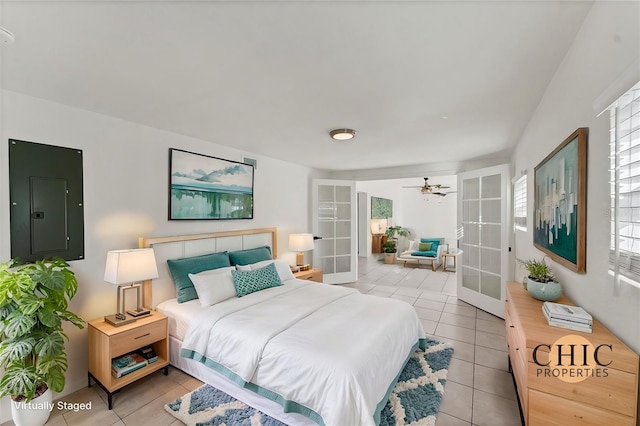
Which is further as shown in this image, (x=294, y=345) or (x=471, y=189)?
(x=471, y=189)

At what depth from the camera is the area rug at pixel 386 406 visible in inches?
74.5

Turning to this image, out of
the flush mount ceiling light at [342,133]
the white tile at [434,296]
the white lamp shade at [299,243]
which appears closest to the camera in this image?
the flush mount ceiling light at [342,133]

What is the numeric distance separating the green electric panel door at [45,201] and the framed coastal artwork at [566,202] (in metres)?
3.58

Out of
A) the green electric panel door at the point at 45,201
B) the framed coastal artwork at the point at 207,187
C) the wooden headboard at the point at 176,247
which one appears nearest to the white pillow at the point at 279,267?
the wooden headboard at the point at 176,247

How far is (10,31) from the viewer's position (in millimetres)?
1371

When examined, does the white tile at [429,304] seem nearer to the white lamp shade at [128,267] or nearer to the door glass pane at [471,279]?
the door glass pane at [471,279]

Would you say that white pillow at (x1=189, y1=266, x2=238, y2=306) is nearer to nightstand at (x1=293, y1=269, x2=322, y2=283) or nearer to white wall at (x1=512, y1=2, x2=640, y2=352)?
nightstand at (x1=293, y1=269, x2=322, y2=283)

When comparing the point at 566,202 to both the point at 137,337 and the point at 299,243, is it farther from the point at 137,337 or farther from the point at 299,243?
the point at 299,243

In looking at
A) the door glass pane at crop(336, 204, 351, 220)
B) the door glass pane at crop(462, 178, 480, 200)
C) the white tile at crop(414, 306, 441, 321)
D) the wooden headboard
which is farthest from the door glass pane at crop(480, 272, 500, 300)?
the wooden headboard

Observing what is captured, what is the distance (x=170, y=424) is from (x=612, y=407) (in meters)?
2.49

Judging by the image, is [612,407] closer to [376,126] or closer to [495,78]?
[495,78]

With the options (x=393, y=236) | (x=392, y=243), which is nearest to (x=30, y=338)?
(x=392, y=243)

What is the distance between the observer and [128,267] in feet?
7.49

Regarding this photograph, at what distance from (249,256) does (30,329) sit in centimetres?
203
